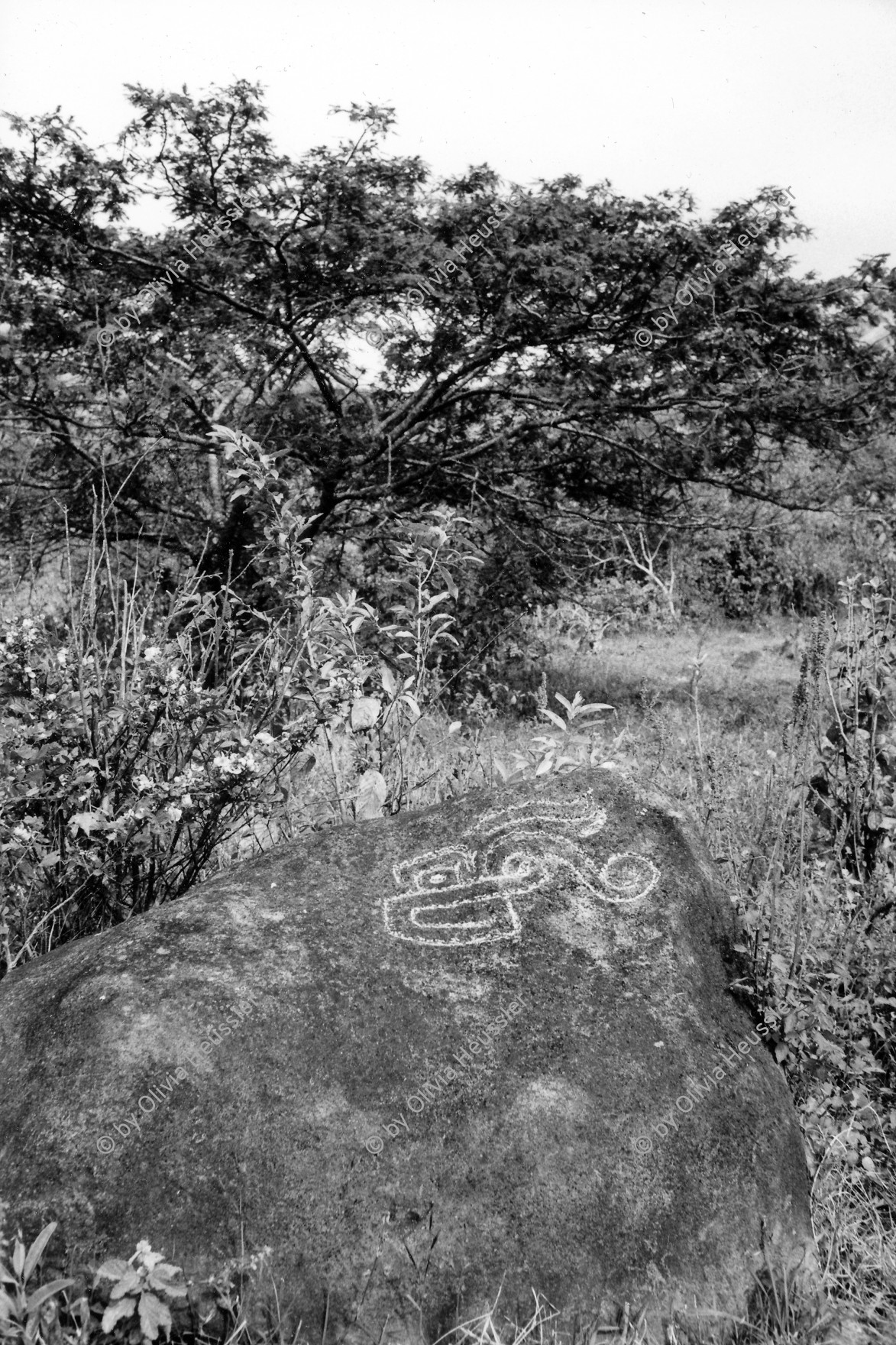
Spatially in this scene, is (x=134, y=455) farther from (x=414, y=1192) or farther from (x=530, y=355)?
(x=414, y=1192)

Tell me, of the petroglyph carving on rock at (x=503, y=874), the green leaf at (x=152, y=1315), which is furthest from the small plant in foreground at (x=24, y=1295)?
the petroglyph carving on rock at (x=503, y=874)

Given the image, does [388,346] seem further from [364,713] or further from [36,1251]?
[36,1251]

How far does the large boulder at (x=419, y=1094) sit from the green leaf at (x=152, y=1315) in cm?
10

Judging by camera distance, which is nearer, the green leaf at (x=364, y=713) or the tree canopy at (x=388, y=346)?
the green leaf at (x=364, y=713)

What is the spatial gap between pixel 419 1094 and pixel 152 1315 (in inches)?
22.9

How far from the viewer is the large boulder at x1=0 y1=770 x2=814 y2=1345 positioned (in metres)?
1.85

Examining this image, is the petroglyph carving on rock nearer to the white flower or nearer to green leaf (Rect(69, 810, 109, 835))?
the white flower

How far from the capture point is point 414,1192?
1.92m

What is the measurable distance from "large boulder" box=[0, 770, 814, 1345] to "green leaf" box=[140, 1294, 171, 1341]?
0.10m

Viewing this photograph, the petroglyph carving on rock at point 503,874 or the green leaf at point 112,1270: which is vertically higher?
the petroglyph carving on rock at point 503,874

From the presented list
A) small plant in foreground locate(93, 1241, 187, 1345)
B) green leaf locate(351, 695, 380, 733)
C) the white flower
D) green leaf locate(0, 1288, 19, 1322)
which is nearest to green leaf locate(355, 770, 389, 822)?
green leaf locate(351, 695, 380, 733)

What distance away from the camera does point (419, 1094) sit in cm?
203

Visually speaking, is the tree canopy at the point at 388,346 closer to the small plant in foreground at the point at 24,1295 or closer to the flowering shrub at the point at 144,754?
the flowering shrub at the point at 144,754

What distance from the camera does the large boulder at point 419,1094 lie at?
185 centimetres
